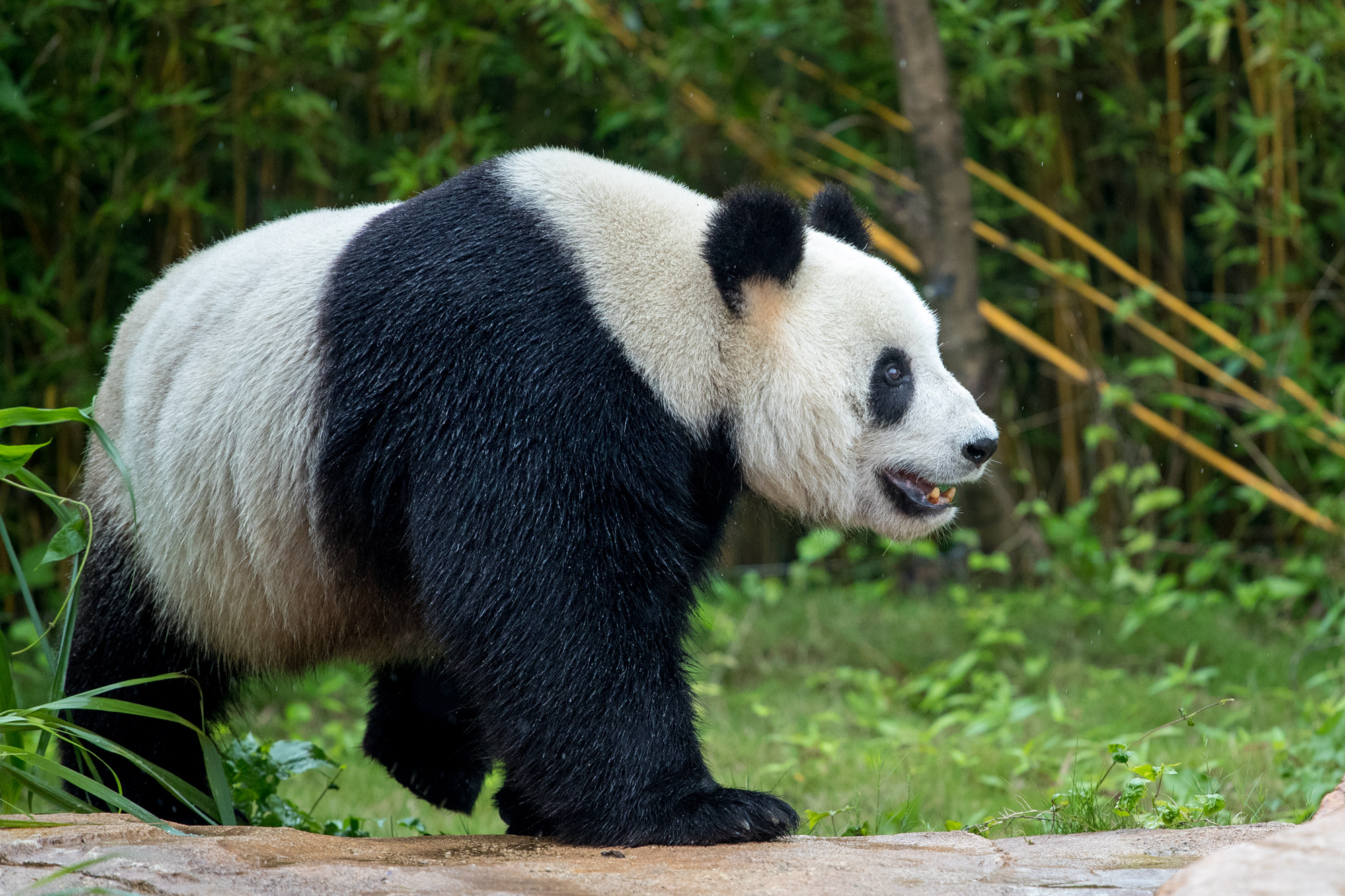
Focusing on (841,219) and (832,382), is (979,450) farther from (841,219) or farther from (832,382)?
(841,219)

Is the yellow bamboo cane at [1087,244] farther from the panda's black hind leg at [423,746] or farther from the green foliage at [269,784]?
the green foliage at [269,784]

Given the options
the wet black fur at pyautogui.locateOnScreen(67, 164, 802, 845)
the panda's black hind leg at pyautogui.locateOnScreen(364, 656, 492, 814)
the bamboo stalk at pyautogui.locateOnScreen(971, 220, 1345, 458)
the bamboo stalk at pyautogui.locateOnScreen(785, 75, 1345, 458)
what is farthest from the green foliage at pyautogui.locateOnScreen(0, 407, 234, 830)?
the bamboo stalk at pyautogui.locateOnScreen(971, 220, 1345, 458)

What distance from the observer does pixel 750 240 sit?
2.84 m

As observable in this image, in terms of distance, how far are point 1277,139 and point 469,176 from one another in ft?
17.5

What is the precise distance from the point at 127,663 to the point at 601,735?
4.43 feet

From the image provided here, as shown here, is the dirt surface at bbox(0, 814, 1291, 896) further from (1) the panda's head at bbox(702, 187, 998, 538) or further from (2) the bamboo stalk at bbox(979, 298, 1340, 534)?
(2) the bamboo stalk at bbox(979, 298, 1340, 534)

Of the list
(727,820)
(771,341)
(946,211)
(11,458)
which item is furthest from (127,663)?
(946,211)

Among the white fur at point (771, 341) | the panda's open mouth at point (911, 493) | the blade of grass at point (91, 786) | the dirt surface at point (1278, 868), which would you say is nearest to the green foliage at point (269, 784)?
the blade of grass at point (91, 786)

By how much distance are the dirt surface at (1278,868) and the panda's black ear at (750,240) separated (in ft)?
5.21

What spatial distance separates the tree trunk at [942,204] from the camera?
6.25 metres

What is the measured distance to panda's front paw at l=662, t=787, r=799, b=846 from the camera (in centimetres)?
253

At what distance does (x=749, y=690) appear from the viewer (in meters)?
5.84

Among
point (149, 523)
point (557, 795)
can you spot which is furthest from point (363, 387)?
point (557, 795)

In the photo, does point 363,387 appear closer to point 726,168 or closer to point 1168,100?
point 726,168
